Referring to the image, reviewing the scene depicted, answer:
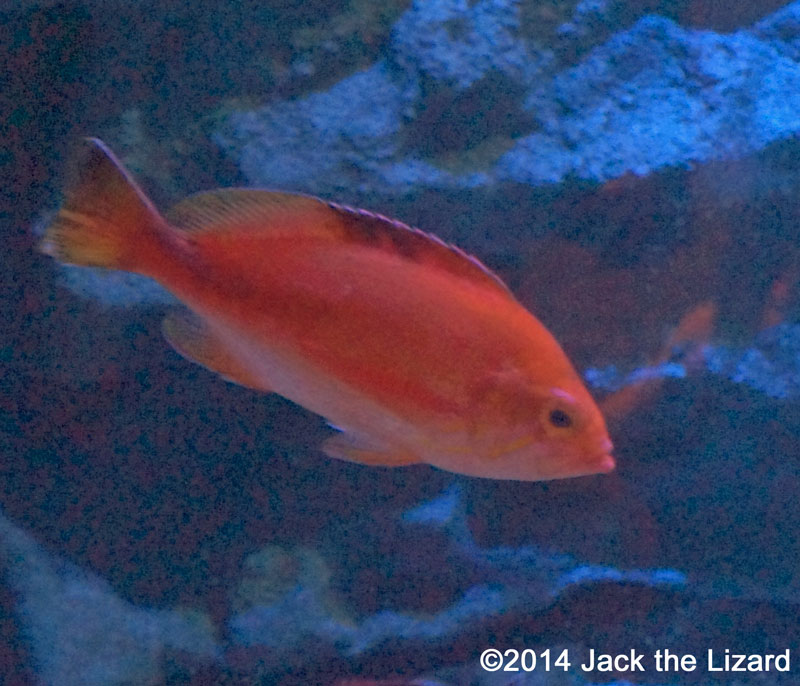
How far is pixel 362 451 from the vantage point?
1274mm

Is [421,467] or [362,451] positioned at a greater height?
[421,467]

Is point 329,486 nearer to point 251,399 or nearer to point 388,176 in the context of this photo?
point 251,399

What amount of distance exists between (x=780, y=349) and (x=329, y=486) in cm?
153

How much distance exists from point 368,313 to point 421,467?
103 cm

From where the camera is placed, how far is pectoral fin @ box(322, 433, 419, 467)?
4.16 ft

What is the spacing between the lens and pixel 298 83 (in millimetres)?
1986

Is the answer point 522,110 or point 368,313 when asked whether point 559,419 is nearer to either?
point 368,313

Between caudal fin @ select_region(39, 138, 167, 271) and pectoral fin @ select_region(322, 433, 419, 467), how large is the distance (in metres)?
0.50

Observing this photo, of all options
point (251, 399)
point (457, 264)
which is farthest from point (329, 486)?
point (457, 264)

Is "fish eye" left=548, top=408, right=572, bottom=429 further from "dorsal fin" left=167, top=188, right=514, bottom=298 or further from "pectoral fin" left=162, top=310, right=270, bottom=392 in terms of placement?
"pectoral fin" left=162, top=310, right=270, bottom=392

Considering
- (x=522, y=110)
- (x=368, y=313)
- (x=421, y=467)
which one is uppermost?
(x=522, y=110)

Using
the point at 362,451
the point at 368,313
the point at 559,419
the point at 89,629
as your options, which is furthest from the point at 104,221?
the point at 89,629

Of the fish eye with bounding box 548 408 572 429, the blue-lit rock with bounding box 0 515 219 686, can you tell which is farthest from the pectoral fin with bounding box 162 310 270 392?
the blue-lit rock with bounding box 0 515 219 686

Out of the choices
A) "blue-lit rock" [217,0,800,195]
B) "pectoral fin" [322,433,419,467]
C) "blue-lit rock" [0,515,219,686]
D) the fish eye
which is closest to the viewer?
the fish eye
